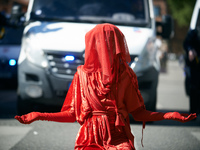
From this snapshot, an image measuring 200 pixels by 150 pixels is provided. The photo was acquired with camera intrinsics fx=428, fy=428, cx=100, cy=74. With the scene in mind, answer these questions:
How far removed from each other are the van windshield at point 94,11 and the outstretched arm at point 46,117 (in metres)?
4.72

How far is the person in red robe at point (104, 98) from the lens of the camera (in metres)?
2.77

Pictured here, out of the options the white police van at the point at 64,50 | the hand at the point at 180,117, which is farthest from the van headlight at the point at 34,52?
the hand at the point at 180,117

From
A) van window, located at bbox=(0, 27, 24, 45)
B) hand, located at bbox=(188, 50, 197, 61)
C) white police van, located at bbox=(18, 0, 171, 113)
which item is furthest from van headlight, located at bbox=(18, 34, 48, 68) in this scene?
van window, located at bbox=(0, 27, 24, 45)

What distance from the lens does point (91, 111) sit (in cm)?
283

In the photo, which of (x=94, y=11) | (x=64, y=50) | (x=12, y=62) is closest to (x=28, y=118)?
(x=64, y=50)

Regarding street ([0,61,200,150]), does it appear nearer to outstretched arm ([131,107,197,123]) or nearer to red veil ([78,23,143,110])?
outstretched arm ([131,107,197,123])

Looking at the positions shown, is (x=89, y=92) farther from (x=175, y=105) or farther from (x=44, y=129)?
(x=175, y=105)

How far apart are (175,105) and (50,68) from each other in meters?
4.70

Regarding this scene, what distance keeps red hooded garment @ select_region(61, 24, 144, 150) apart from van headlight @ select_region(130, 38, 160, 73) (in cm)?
403

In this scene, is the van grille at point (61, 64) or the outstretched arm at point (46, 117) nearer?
the outstretched arm at point (46, 117)

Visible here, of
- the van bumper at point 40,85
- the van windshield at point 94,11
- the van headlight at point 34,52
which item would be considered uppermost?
the van windshield at point 94,11

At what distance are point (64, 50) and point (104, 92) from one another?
165 inches

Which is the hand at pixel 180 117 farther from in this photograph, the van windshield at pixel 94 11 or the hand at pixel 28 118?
the van windshield at pixel 94 11

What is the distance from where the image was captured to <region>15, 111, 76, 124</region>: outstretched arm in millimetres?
2631
